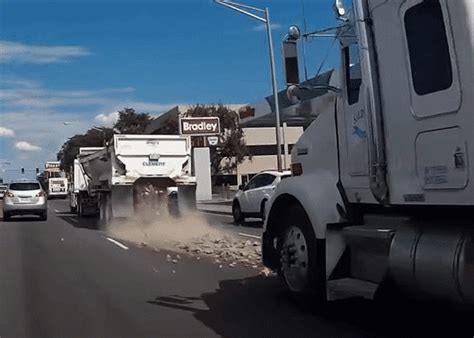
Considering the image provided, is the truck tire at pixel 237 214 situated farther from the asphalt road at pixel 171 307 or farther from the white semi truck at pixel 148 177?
the asphalt road at pixel 171 307

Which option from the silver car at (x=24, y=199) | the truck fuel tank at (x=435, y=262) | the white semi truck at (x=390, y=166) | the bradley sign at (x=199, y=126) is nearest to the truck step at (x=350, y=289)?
the white semi truck at (x=390, y=166)

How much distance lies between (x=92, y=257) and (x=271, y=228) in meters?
6.69

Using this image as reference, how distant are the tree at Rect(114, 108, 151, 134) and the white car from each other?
6957cm

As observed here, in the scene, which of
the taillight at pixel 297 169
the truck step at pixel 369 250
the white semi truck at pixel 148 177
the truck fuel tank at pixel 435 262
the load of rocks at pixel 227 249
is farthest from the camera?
the white semi truck at pixel 148 177

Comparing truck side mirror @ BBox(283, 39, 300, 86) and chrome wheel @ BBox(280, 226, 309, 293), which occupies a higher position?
truck side mirror @ BBox(283, 39, 300, 86)

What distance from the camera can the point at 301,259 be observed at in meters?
7.82

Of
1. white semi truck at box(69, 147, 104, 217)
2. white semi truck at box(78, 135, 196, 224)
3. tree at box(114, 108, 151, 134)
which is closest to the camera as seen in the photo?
white semi truck at box(78, 135, 196, 224)

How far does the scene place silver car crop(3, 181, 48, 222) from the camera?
28891mm

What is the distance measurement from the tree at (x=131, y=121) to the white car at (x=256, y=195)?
228 ft

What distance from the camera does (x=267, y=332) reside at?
277 inches

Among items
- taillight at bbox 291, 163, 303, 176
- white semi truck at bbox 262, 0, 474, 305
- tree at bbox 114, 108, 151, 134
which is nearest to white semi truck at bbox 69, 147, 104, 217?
taillight at bbox 291, 163, 303, 176

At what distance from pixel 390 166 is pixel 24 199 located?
24635 mm

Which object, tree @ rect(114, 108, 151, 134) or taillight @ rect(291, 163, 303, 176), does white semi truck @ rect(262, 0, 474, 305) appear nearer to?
taillight @ rect(291, 163, 303, 176)

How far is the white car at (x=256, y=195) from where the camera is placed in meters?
22.3
